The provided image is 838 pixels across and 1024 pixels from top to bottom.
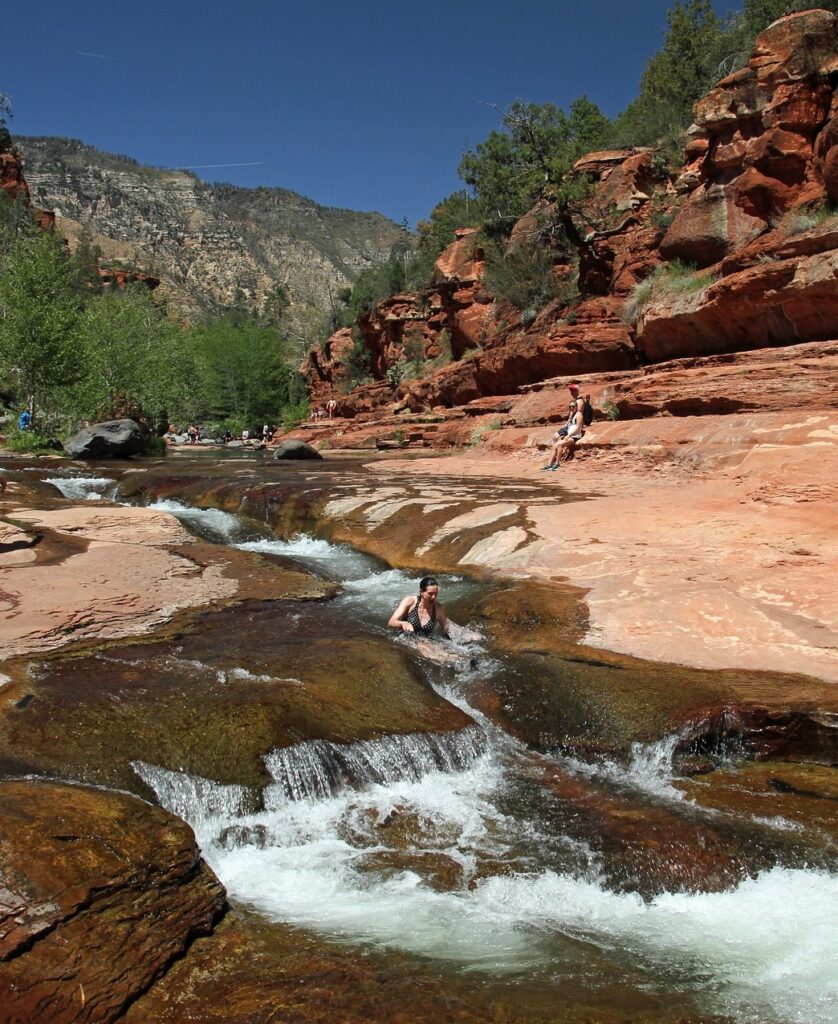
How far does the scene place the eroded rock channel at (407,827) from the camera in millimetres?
2736

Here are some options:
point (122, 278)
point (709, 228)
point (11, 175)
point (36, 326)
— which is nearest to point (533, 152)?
point (709, 228)

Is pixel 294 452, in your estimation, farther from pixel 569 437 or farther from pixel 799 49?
pixel 799 49

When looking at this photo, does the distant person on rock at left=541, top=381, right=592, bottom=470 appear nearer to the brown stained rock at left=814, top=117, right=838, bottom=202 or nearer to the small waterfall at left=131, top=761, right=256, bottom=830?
the brown stained rock at left=814, top=117, right=838, bottom=202

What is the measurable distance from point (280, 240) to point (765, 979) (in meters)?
154

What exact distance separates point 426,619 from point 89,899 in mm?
4175

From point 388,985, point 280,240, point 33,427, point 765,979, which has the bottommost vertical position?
point 765,979

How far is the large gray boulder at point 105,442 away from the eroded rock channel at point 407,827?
668 inches

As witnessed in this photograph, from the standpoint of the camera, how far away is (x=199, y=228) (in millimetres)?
134750

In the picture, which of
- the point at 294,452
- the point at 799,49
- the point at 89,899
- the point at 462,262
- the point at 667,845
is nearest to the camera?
the point at 89,899

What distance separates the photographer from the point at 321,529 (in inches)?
436

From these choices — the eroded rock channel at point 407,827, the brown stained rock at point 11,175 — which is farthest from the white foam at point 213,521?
the brown stained rock at point 11,175

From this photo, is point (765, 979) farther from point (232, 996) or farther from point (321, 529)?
point (321, 529)

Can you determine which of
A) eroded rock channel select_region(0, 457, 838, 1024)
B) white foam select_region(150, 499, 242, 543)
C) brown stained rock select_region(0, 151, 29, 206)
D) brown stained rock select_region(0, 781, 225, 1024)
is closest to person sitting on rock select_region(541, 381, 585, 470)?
white foam select_region(150, 499, 242, 543)

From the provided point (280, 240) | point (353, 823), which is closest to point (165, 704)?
point (353, 823)
